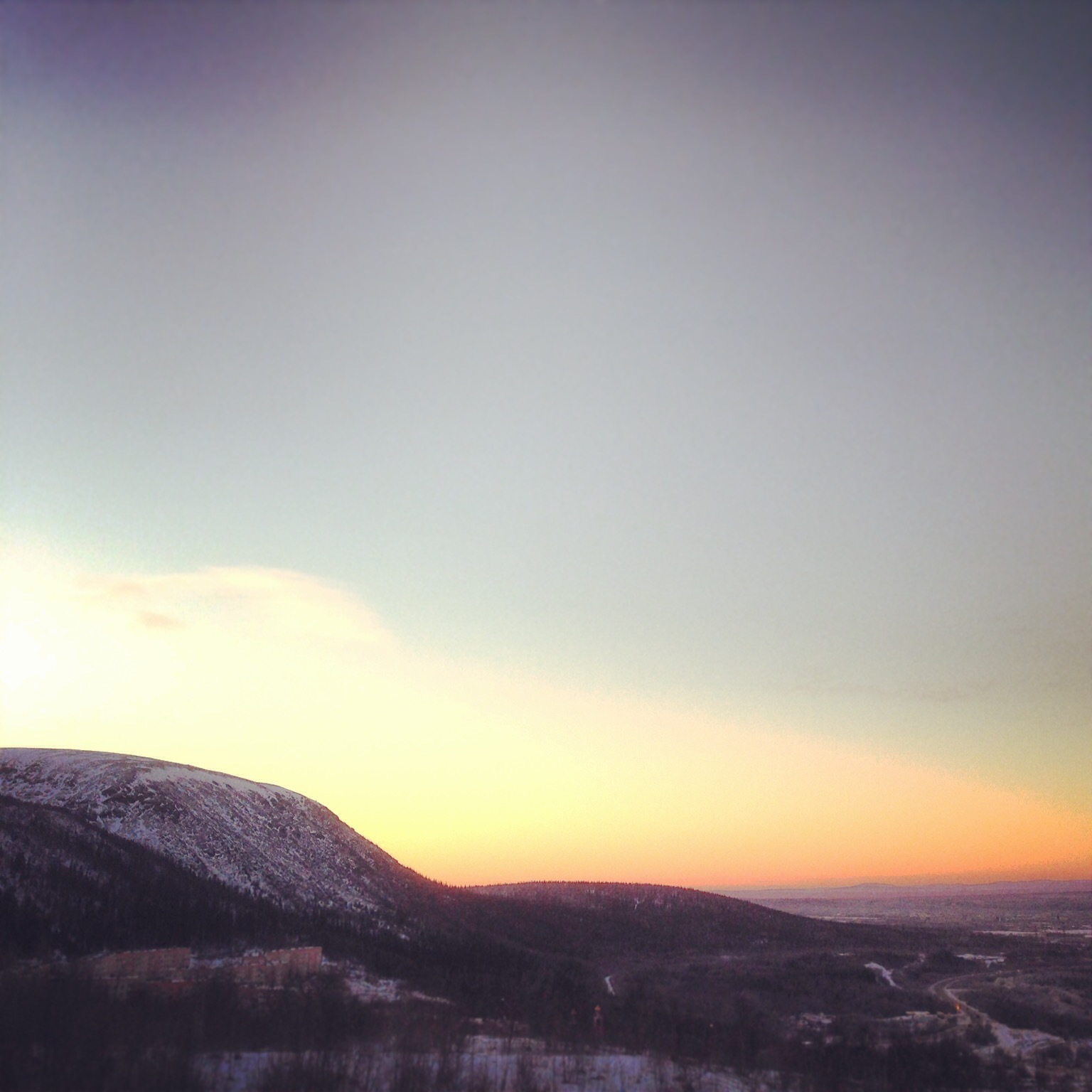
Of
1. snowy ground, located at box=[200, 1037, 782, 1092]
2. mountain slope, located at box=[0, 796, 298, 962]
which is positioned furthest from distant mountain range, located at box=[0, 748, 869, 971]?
snowy ground, located at box=[200, 1037, 782, 1092]

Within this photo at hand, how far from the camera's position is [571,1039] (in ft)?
90.8

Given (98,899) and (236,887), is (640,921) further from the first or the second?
(98,899)

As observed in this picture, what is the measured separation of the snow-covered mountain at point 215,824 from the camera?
53938mm

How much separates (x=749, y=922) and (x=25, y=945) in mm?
59282

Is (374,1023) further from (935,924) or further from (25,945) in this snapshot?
(935,924)

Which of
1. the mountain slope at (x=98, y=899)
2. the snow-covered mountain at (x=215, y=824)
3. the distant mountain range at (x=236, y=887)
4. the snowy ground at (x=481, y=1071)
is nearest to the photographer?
the snowy ground at (x=481, y=1071)

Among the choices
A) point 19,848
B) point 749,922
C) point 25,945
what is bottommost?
point 749,922

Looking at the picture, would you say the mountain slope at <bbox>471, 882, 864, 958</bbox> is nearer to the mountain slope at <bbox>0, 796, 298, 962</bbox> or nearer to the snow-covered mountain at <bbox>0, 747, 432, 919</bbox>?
the snow-covered mountain at <bbox>0, 747, 432, 919</bbox>

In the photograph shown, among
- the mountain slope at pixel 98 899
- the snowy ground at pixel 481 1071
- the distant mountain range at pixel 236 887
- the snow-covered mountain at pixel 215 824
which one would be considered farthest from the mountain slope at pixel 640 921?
the snowy ground at pixel 481 1071

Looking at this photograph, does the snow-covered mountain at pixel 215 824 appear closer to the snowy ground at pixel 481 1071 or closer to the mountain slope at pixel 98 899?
the mountain slope at pixel 98 899

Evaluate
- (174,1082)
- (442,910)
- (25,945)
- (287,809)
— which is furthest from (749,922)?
(174,1082)

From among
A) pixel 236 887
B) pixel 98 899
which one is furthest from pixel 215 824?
pixel 98 899

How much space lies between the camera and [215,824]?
5897 centimetres

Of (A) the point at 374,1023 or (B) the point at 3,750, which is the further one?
(B) the point at 3,750
